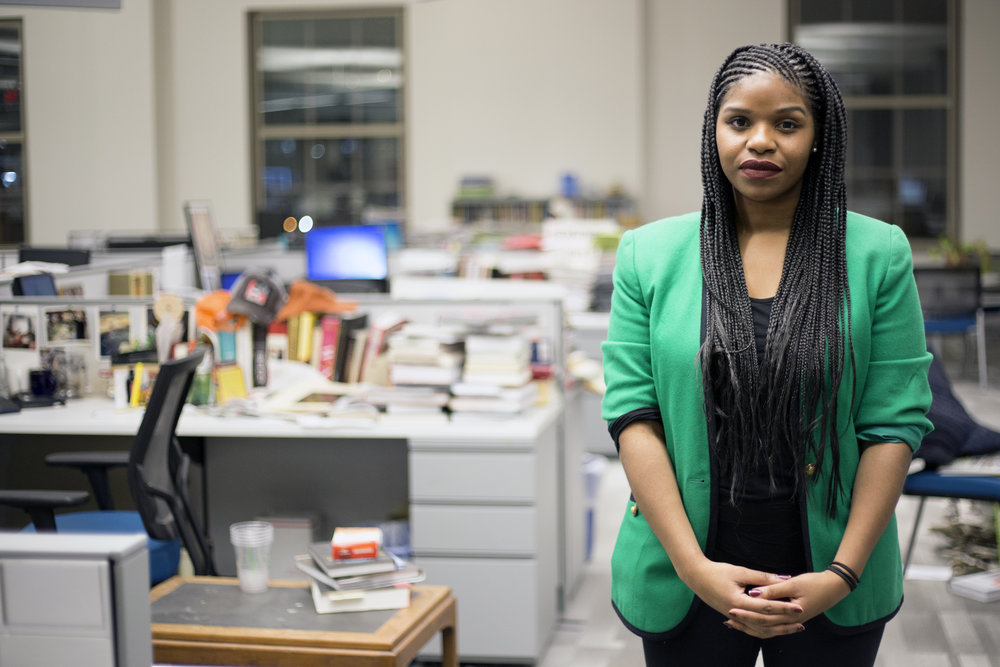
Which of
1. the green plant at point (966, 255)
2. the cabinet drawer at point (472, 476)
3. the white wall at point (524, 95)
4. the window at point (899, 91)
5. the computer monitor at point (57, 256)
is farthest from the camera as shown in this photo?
the window at point (899, 91)

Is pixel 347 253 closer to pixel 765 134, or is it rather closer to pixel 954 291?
pixel 765 134

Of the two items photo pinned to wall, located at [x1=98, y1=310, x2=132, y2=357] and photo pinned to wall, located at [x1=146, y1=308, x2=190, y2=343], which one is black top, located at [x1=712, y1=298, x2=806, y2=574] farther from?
photo pinned to wall, located at [x1=98, y1=310, x2=132, y2=357]

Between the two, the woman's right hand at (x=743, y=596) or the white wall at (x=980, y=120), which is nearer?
the woman's right hand at (x=743, y=596)

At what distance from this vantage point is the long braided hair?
1.25 metres

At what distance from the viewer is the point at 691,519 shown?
4.24 feet

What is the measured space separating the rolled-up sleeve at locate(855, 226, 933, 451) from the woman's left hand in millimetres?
179

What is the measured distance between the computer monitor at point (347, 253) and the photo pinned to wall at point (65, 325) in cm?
156

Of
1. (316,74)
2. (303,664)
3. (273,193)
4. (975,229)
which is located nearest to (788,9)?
(975,229)

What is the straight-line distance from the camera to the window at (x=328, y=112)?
11891mm

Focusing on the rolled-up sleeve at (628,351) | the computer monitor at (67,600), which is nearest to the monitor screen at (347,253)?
the rolled-up sleeve at (628,351)

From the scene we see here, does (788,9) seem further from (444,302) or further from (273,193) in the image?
(444,302)

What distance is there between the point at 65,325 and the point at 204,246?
0.91m

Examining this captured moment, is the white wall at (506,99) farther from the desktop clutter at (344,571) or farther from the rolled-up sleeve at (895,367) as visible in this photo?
the rolled-up sleeve at (895,367)

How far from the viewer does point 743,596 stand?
1.23m
